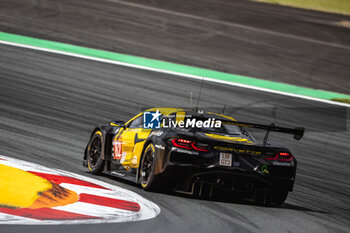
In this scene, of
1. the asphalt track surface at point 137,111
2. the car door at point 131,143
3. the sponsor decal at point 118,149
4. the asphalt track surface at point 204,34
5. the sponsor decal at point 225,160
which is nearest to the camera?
the asphalt track surface at point 137,111

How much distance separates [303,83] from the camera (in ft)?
65.4

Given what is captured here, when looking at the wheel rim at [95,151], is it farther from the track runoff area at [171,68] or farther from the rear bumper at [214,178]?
the track runoff area at [171,68]

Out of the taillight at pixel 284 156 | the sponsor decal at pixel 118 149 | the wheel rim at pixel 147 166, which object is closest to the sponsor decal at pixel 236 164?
the taillight at pixel 284 156

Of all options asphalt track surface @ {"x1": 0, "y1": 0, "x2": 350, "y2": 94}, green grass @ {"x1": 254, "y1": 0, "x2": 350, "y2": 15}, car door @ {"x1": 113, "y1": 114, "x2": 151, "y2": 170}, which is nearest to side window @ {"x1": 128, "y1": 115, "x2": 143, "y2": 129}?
car door @ {"x1": 113, "y1": 114, "x2": 151, "y2": 170}

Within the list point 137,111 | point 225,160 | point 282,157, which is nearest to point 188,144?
point 225,160

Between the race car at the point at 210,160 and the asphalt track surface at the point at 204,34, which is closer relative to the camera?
the race car at the point at 210,160

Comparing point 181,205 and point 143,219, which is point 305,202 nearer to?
point 181,205

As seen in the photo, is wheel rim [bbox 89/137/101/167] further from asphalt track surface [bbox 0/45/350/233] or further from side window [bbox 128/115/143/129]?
side window [bbox 128/115/143/129]

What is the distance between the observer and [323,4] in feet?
122

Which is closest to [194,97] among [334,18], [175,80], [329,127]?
[175,80]

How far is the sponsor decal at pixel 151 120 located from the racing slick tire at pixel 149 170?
347 mm

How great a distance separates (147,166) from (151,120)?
651 mm

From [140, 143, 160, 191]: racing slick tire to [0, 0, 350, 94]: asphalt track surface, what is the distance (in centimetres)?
1206

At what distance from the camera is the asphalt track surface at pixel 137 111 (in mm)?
7168
